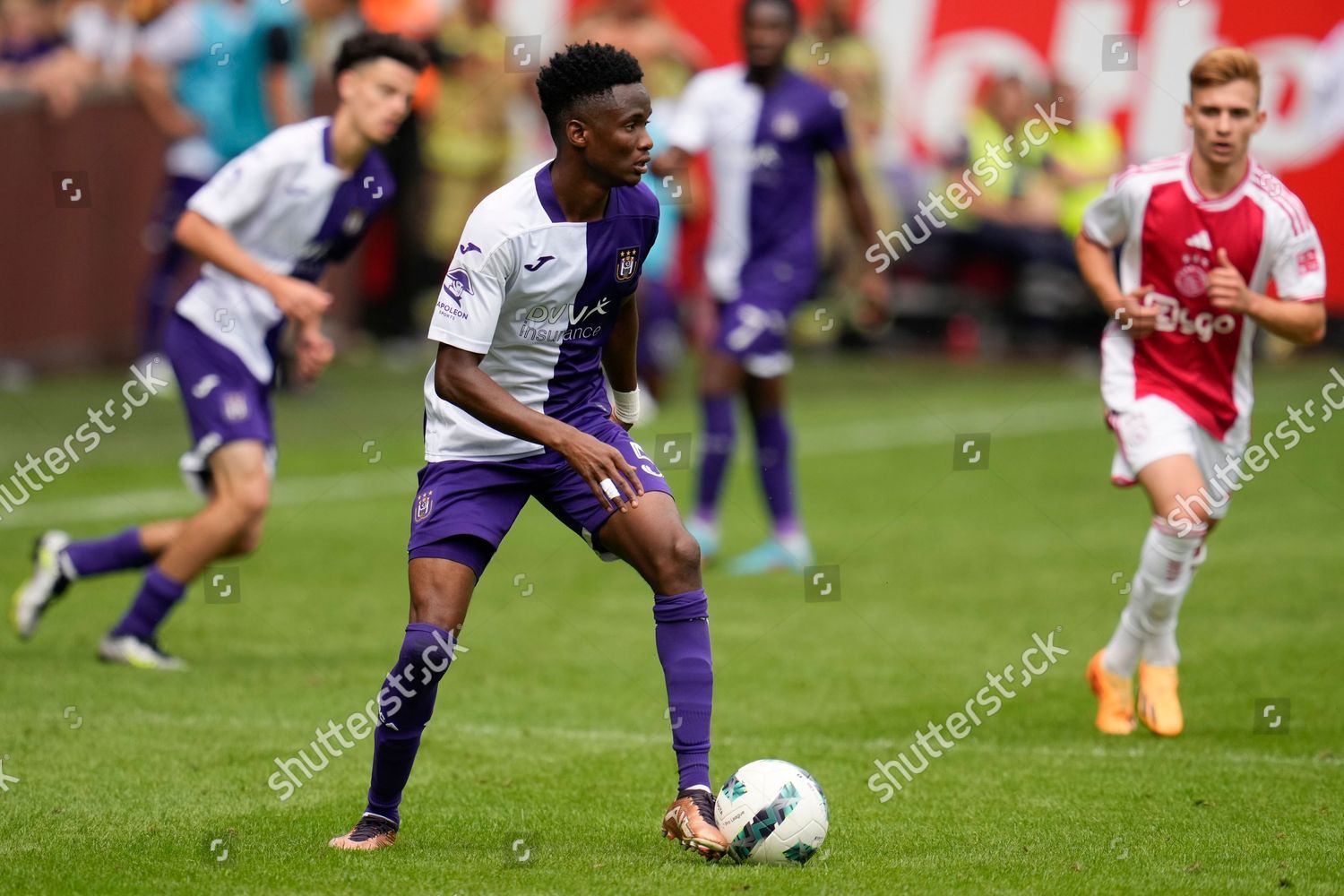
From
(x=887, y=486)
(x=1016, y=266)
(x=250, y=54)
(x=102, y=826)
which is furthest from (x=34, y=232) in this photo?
(x=102, y=826)

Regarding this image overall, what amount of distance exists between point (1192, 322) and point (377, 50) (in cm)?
338

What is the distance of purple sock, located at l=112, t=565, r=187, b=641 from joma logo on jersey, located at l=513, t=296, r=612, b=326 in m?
3.21

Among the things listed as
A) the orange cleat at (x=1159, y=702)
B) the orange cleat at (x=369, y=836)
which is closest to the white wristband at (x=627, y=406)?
the orange cleat at (x=369, y=836)

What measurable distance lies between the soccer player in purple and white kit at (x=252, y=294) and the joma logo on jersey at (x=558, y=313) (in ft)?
8.95

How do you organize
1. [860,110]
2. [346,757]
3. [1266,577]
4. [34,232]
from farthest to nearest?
[860,110] → [34,232] → [1266,577] → [346,757]

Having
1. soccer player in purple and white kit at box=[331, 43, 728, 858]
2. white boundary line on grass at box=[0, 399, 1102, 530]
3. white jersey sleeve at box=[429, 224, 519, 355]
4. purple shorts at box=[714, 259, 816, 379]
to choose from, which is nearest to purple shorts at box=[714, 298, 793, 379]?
purple shorts at box=[714, 259, 816, 379]

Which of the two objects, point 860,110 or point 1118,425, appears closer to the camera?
point 1118,425

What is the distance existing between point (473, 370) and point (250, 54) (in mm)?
9210

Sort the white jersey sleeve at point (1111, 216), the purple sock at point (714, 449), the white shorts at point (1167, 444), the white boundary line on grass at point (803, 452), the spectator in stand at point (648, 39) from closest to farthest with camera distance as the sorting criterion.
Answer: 1. the white shorts at point (1167, 444)
2. the white jersey sleeve at point (1111, 216)
3. the purple sock at point (714, 449)
4. the white boundary line on grass at point (803, 452)
5. the spectator in stand at point (648, 39)

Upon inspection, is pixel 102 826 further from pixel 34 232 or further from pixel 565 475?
pixel 34 232

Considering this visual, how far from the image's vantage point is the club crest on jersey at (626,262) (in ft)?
17.8

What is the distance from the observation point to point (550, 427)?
17.0ft

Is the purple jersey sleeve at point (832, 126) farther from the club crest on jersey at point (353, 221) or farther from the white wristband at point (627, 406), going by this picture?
the white wristband at point (627, 406)

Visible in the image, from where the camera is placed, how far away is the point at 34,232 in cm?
1612
